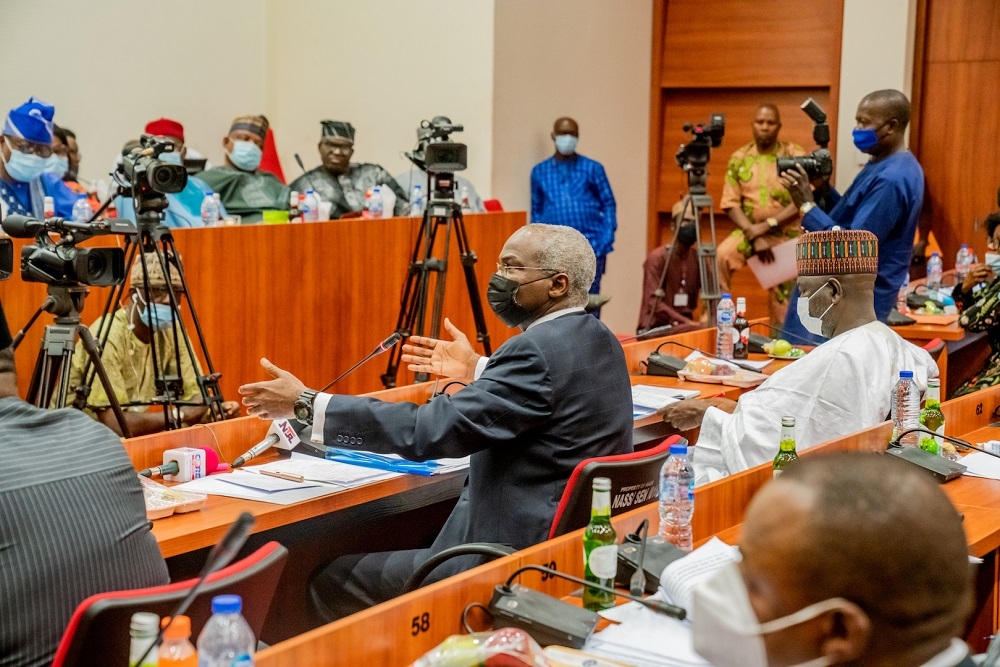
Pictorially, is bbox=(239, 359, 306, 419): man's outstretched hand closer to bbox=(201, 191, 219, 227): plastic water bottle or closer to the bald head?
the bald head

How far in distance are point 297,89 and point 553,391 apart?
A: 6474mm

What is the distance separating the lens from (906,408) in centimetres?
300

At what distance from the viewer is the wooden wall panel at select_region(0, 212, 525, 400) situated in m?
4.95

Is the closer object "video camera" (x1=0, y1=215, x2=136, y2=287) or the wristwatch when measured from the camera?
the wristwatch

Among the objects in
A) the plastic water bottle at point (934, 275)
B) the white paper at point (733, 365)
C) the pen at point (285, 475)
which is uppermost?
the plastic water bottle at point (934, 275)

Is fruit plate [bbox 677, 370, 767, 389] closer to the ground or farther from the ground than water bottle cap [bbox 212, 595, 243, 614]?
closer to the ground

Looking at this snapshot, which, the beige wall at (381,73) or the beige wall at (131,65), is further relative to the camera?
the beige wall at (381,73)

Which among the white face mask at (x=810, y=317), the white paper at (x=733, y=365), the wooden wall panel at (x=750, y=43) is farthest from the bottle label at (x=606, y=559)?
the wooden wall panel at (x=750, y=43)

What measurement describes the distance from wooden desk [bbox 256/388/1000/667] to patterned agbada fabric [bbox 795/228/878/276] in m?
0.47

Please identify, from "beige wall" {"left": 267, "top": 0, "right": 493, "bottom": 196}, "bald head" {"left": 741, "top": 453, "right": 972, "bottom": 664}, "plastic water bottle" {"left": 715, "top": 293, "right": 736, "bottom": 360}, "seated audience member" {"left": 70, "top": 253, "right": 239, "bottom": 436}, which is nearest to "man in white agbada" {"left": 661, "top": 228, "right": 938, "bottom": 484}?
"plastic water bottle" {"left": 715, "top": 293, "right": 736, "bottom": 360}

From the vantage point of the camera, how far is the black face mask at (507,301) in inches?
113

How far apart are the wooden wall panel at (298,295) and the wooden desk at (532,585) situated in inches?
116

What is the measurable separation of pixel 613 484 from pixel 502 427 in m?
0.28

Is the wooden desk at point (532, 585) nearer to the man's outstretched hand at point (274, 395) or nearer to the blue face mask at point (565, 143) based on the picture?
the man's outstretched hand at point (274, 395)
